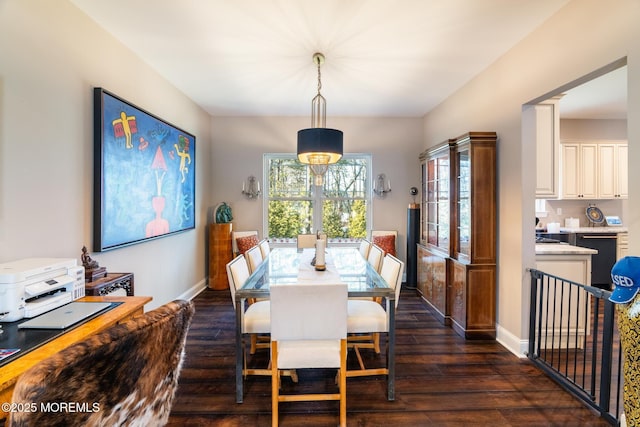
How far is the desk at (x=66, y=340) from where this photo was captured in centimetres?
101

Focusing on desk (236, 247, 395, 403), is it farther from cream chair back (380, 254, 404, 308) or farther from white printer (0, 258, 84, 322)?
white printer (0, 258, 84, 322)

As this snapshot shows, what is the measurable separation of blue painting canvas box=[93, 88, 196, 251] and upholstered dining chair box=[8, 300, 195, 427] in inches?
71.2

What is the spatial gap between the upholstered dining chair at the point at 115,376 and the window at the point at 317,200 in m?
4.07

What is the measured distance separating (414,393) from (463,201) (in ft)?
6.54

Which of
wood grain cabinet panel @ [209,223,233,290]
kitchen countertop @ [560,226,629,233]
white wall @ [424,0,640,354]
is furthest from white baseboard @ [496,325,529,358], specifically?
wood grain cabinet panel @ [209,223,233,290]

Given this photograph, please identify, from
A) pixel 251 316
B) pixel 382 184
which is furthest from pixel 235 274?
pixel 382 184

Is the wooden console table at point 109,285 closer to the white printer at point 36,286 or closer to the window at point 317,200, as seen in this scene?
the white printer at point 36,286

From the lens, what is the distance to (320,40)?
A: 8.64 ft

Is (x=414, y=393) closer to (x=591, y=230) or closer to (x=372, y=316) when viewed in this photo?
(x=372, y=316)

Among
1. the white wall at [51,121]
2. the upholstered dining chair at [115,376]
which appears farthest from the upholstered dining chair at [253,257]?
the upholstered dining chair at [115,376]

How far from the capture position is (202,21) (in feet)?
7.72

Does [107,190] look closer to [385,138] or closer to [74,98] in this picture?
[74,98]

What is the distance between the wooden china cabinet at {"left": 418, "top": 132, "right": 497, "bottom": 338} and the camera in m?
3.02

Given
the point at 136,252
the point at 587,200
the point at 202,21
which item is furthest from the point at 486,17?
the point at 587,200
